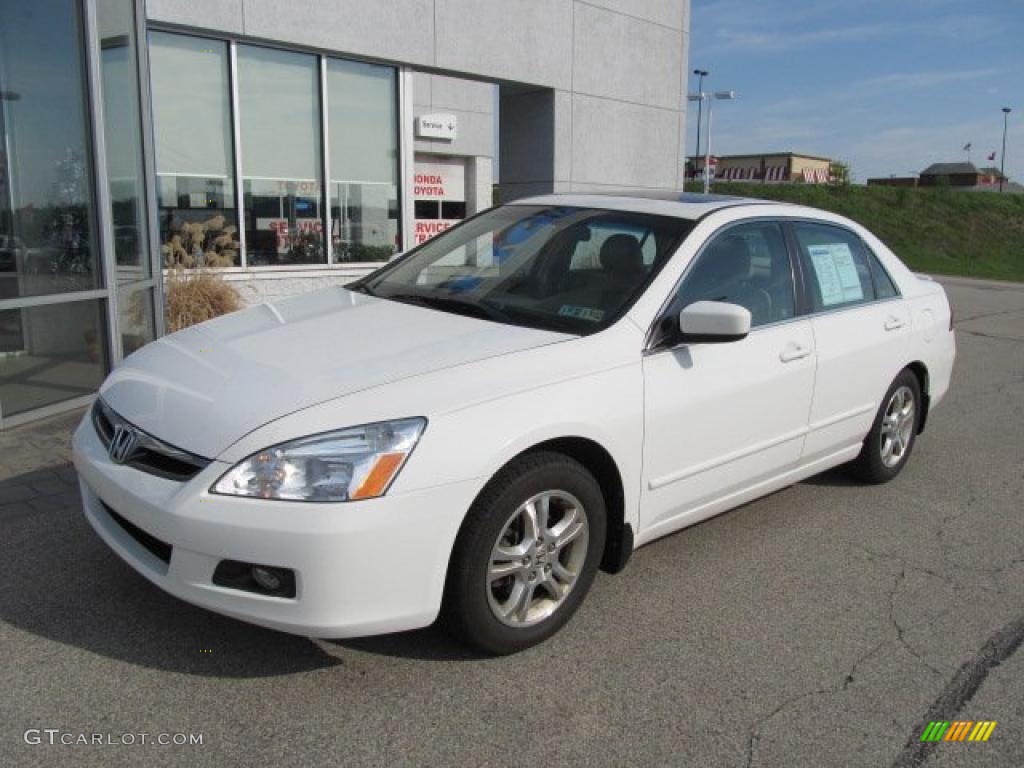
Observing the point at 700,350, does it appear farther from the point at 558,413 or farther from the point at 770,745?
the point at 770,745

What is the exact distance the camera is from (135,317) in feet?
24.4

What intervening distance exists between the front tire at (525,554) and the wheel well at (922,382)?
9.39 feet

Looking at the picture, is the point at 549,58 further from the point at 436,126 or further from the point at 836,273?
the point at 836,273

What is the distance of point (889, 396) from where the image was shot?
510cm

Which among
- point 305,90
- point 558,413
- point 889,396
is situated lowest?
point 889,396

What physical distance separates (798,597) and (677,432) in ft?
2.97

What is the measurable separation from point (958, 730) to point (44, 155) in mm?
6595

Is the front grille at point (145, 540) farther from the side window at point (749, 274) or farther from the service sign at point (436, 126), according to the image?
the service sign at point (436, 126)

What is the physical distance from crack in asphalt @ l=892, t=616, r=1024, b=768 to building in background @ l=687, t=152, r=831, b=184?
224 ft

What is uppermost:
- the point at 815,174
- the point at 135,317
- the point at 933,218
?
the point at 815,174

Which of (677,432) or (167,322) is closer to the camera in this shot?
(677,432)

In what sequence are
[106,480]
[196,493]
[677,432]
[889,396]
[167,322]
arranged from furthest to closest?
[167,322], [889,396], [677,432], [106,480], [196,493]

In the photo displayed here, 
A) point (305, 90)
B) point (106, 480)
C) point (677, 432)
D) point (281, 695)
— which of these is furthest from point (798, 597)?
point (305, 90)

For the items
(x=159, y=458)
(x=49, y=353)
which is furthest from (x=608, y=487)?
(x=49, y=353)
